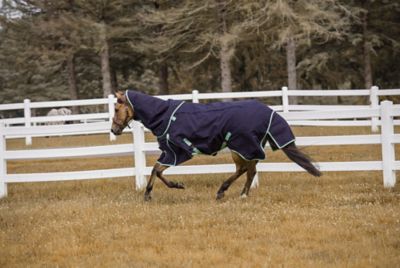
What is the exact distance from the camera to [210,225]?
7527mm

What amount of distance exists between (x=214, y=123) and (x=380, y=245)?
11.0 ft

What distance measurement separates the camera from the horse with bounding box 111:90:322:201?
891cm

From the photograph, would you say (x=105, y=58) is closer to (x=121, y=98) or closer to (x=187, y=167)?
(x=187, y=167)

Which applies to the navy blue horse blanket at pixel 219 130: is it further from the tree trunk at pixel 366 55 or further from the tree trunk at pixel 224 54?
the tree trunk at pixel 366 55

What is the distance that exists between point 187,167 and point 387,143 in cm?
319

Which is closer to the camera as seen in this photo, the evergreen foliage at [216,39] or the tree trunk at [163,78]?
the evergreen foliage at [216,39]

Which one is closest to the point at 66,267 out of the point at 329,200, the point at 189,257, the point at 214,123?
the point at 189,257

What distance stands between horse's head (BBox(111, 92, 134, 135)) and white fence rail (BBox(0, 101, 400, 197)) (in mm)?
1147

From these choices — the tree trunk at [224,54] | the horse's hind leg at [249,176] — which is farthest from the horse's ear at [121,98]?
the tree trunk at [224,54]

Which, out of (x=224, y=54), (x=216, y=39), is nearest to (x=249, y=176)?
(x=216, y=39)

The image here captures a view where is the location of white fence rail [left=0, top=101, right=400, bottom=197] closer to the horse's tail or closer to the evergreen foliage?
the horse's tail

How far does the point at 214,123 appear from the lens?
8.94 meters

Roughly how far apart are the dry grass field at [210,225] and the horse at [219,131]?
67 centimetres

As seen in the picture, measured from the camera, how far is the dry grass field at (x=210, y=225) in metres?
6.11
